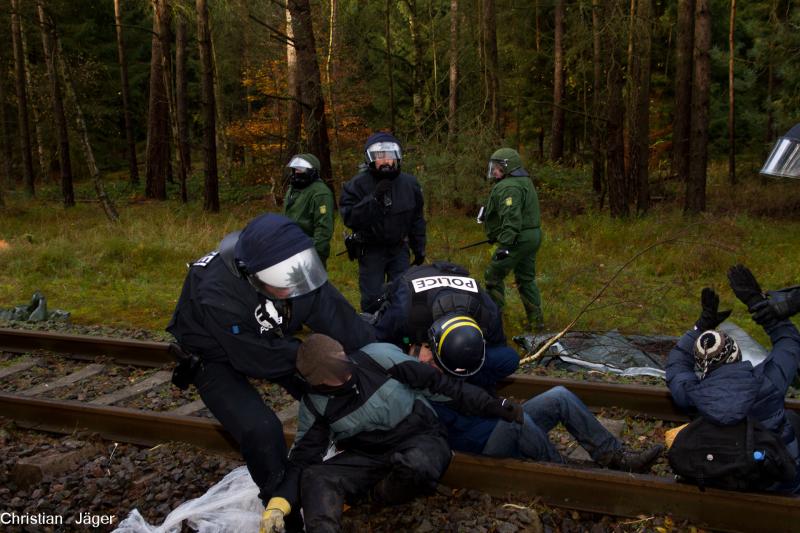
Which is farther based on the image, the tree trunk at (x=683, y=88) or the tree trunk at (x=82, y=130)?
the tree trunk at (x=683, y=88)

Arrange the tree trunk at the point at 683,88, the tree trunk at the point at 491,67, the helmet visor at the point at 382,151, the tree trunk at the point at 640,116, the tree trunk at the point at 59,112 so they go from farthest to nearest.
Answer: the tree trunk at the point at 59,112 → the tree trunk at the point at 683,88 → the tree trunk at the point at 491,67 → the tree trunk at the point at 640,116 → the helmet visor at the point at 382,151

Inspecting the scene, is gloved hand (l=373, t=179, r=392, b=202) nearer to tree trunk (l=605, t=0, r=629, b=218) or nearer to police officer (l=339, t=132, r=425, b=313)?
police officer (l=339, t=132, r=425, b=313)

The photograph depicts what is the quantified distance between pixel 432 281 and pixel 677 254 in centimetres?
777

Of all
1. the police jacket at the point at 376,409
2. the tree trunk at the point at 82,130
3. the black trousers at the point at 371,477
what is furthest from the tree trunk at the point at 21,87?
the black trousers at the point at 371,477

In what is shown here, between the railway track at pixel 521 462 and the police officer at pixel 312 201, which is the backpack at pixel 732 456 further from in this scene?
the police officer at pixel 312 201

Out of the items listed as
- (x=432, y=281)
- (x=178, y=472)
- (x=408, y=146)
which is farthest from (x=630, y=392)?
(x=408, y=146)

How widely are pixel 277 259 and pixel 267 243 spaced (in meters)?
0.10

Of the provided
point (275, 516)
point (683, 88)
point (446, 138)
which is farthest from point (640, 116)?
point (275, 516)

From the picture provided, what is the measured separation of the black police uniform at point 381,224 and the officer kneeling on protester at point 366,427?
3105 mm

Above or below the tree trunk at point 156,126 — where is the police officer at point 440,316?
below

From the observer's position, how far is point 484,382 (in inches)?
165

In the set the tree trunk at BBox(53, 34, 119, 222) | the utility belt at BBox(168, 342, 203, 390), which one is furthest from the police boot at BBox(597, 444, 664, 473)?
the tree trunk at BBox(53, 34, 119, 222)

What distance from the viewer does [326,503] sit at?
3.42 meters

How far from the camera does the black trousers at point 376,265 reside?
727 centimetres
